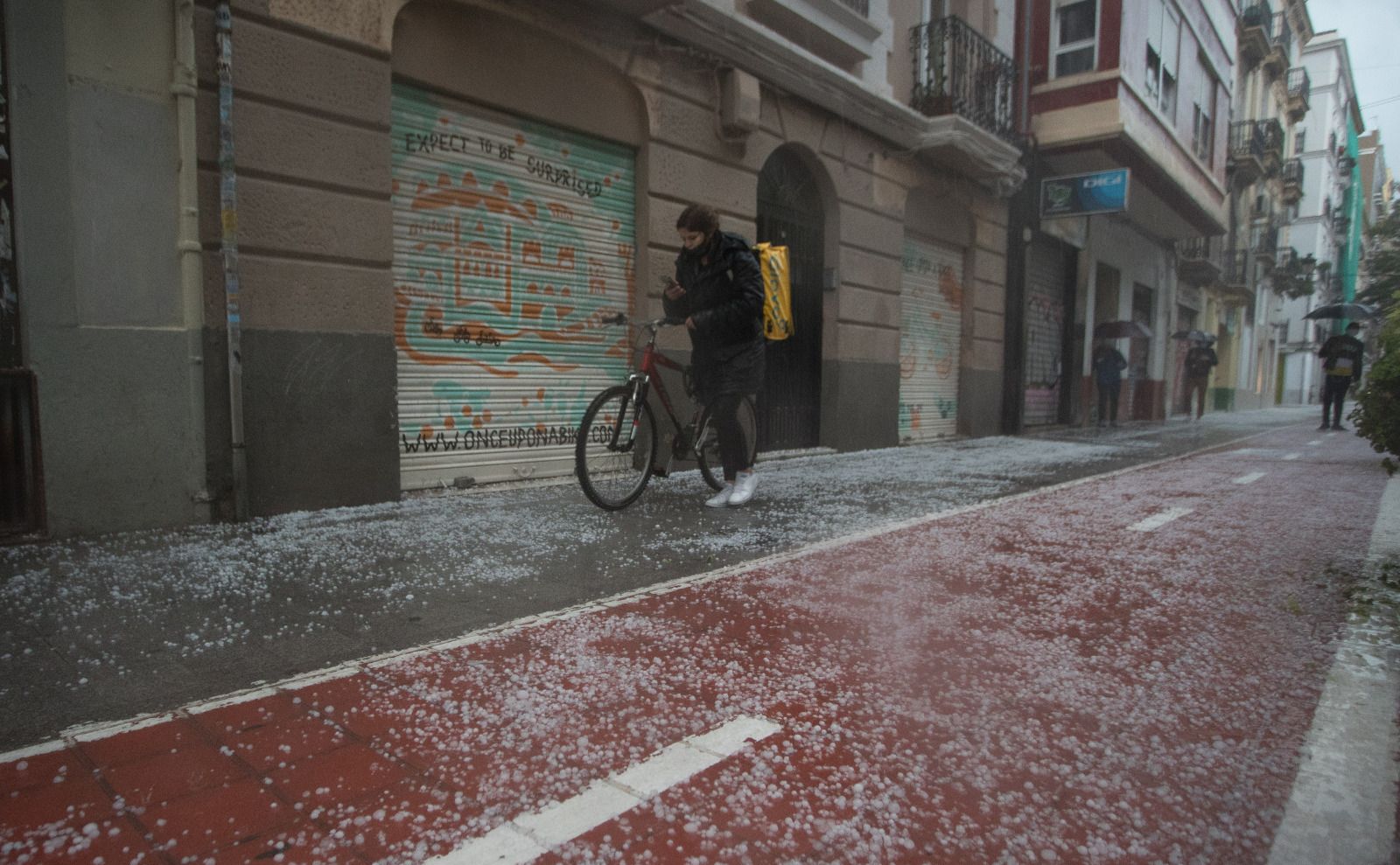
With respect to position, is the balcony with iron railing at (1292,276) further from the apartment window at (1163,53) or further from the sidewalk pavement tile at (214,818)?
the sidewalk pavement tile at (214,818)

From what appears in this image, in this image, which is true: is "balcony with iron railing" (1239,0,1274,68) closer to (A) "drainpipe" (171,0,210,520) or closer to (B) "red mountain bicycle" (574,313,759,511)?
(B) "red mountain bicycle" (574,313,759,511)

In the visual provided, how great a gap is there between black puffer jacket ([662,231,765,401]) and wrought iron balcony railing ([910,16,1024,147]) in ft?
22.1

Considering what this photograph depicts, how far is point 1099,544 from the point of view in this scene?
4.26 meters

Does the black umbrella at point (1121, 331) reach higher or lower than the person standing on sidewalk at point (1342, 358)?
higher

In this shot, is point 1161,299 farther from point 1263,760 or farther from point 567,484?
point 1263,760

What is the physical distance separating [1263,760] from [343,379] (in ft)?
15.3

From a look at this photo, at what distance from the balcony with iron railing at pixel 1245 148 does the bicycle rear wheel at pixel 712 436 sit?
27004mm

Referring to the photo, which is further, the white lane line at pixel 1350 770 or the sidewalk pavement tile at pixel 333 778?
the sidewalk pavement tile at pixel 333 778

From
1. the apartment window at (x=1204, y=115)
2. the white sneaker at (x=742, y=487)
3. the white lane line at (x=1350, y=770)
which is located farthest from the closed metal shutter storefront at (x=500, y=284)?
the apartment window at (x=1204, y=115)

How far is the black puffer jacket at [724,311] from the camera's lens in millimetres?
4793

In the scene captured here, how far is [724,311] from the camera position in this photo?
479cm

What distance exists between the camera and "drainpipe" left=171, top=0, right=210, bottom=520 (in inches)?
163

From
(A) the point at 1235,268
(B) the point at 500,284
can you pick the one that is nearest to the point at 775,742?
(B) the point at 500,284

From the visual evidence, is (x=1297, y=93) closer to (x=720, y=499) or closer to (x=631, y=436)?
(x=720, y=499)
